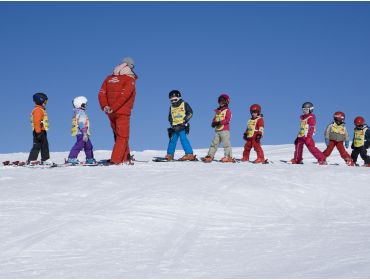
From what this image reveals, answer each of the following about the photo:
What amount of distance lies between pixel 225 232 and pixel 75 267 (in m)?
2.01

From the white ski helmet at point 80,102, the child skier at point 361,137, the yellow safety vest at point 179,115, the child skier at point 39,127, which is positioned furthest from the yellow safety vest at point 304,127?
the child skier at point 39,127

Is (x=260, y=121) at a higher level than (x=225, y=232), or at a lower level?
higher

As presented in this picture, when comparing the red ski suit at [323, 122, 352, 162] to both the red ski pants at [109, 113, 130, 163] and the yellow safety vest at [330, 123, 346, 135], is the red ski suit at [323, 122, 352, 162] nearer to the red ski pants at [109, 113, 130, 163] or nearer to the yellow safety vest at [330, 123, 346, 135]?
the yellow safety vest at [330, 123, 346, 135]

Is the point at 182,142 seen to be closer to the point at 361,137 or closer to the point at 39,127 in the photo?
the point at 39,127

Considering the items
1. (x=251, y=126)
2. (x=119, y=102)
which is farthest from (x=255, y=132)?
(x=119, y=102)

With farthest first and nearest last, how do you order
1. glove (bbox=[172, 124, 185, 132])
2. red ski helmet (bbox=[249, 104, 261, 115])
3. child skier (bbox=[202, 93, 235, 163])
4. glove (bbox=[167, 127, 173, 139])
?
red ski helmet (bbox=[249, 104, 261, 115]) → child skier (bbox=[202, 93, 235, 163]) → glove (bbox=[167, 127, 173, 139]) → glove (bbox=[172, 124, 185, 132])

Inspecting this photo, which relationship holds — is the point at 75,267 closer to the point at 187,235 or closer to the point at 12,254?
the point at 12,254

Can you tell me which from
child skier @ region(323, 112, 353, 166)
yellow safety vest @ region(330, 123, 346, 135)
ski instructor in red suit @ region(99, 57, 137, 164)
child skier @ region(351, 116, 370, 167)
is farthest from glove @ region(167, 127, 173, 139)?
child skier @ region(351, 116, 370, 167)

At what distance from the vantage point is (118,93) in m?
11.9

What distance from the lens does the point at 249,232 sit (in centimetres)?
639

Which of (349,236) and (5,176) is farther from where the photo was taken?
(5,176)

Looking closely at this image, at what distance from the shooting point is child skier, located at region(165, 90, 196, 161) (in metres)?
13.3

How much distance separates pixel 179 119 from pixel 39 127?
327cm

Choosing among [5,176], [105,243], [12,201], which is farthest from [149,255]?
[5,176]
